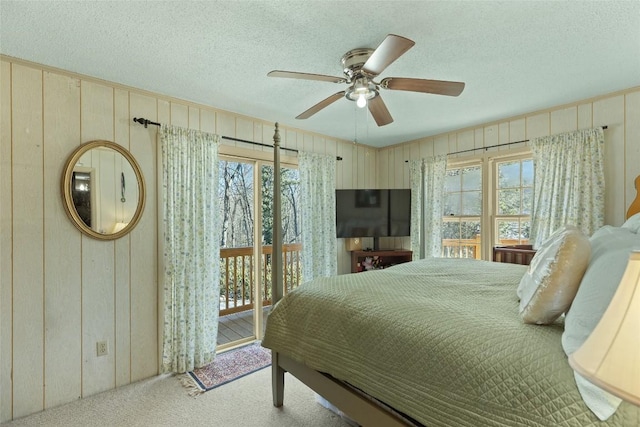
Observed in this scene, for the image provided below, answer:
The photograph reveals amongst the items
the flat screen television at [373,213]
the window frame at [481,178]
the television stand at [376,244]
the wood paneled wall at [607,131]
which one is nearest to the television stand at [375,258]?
the television stand at [376,244]

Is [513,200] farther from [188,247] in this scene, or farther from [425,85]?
[188,247]

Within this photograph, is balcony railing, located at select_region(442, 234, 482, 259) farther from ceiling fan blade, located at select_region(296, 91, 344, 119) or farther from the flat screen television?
ceiling fan blade, located at select_region(296, 91, 344, 119)

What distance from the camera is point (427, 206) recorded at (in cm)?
404

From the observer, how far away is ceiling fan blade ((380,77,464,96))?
1.73 meters

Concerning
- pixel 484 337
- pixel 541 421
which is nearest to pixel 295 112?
pixel 484 337

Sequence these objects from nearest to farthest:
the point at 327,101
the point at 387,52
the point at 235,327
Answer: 1. the point at 387,52
2. the point at 327,101
3. the point at 235,327

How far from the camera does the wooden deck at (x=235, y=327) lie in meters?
3.52

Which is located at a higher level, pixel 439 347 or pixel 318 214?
pixel 318 214

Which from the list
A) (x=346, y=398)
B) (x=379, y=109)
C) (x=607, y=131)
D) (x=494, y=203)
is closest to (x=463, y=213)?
(x=494, y=203)

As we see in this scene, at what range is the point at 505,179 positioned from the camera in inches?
140

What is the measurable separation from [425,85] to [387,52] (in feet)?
1.31

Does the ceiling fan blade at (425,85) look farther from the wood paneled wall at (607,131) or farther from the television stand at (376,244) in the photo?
the television stand at (376,244)

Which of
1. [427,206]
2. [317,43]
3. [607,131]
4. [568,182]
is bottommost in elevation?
[427,206]

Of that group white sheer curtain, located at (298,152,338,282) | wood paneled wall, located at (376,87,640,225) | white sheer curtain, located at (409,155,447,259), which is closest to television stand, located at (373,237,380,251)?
white sheer curtain, located at (409,155,447,259)
